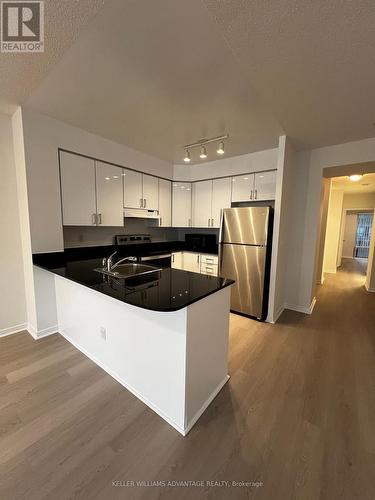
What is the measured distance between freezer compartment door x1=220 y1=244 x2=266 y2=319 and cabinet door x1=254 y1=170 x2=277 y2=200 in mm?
921

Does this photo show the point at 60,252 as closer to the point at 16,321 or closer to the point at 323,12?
the point at 16,321

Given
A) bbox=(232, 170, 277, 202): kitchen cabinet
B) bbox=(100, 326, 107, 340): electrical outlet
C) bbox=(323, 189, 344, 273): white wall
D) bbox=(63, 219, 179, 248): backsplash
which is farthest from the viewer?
bbox=(323, 189, 344, 273): white wall

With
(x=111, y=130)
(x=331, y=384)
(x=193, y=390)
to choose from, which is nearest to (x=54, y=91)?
(x=111, y=130)

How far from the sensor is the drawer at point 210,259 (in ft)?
12.3

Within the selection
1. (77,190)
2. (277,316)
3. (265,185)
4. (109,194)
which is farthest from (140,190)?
(277,316)

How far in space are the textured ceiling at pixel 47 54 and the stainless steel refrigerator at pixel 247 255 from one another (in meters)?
2.44

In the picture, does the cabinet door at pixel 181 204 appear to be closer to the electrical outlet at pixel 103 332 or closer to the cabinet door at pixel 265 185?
the cabinet door at pixel 265 185

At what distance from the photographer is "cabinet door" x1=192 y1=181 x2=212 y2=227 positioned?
3.99 m

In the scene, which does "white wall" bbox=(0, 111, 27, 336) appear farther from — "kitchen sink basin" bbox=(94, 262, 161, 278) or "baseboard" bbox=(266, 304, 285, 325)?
"baseboard" bbox=(266, 304, 285, 325)

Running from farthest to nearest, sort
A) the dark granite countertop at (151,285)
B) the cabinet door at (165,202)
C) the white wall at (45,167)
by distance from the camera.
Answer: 1. the cabinet door at (165,202)
2. the white wall at (45,167)
3. the dark granite countertop at (151,285)

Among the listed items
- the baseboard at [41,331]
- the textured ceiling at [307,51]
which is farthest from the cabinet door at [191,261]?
the textured ceiling at [307,51]

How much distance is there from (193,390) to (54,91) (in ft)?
8.96

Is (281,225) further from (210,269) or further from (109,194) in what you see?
(109,194)

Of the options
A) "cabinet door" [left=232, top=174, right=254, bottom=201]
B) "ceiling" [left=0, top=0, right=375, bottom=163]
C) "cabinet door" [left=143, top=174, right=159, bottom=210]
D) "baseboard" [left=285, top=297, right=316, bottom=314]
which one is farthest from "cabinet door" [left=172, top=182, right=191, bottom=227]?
"baseboard" [left=285, top=297, right=316, bottom=314]
